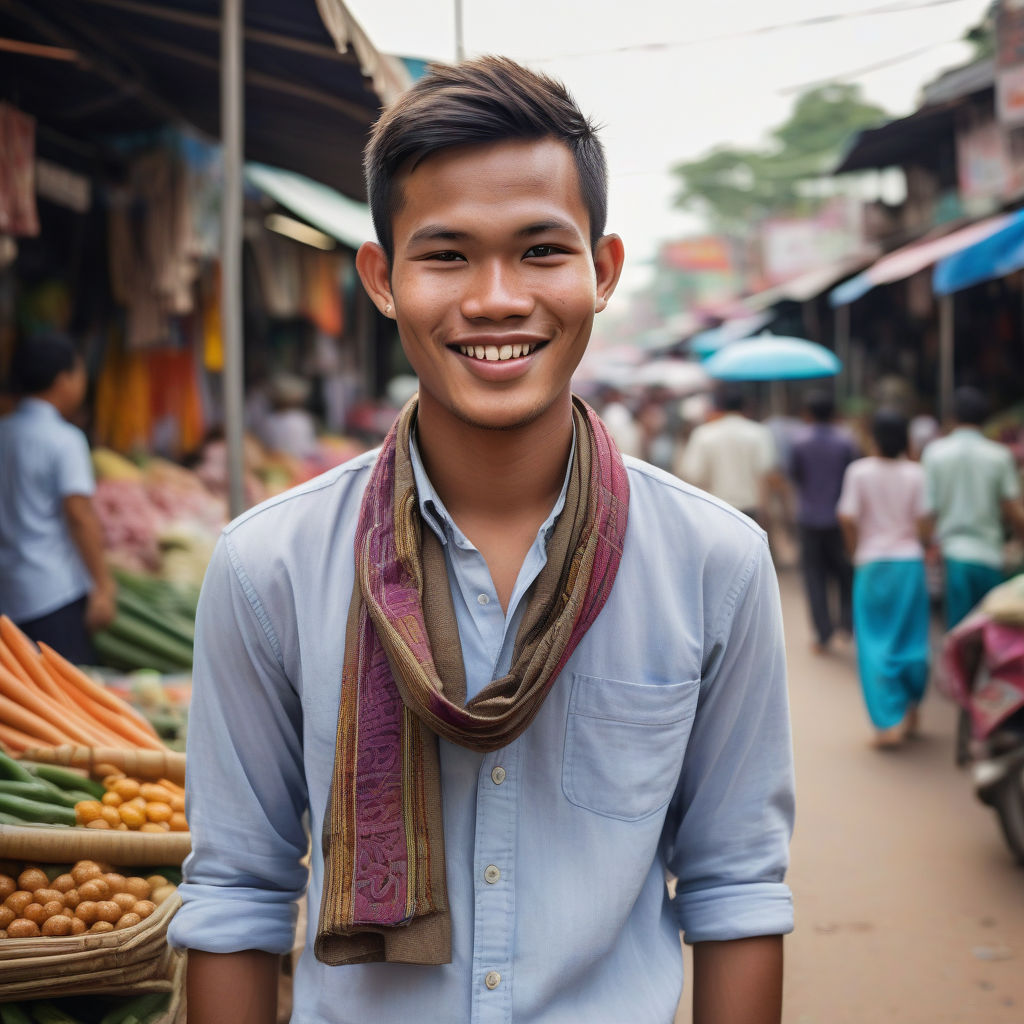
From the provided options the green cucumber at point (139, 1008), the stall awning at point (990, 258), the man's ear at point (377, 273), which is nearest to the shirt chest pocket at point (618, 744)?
the man's ear at point (377, 273)

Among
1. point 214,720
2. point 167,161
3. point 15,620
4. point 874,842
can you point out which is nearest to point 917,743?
point 874,842

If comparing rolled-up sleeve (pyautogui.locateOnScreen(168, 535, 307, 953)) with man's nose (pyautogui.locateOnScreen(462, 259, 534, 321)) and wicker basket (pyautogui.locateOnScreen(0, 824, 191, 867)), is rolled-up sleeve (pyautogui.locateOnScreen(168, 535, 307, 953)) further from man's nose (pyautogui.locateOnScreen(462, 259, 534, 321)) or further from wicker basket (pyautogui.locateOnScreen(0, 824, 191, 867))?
wicker basket (pyautogui.locateOnScreen(0, 824, 191, 867))

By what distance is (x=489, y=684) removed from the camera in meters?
1.42

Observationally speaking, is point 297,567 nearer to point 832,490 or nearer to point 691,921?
point 691,921

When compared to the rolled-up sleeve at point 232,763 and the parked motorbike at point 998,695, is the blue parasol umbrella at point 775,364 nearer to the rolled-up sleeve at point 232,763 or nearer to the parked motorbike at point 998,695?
the parked motorbike at point 998,695

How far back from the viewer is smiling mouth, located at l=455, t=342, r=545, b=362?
4.89ft

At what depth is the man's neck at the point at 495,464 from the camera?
5.25 feet

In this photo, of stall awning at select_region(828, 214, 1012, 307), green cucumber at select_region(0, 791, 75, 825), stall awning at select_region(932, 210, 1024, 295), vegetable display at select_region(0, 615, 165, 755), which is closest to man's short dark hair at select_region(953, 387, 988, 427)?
stall awning at select_region(932, 210, 1024, 295)

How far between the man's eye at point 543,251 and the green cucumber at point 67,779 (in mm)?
1843

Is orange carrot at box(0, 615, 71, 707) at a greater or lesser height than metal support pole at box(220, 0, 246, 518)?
lesser

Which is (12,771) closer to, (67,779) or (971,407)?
(67,779)

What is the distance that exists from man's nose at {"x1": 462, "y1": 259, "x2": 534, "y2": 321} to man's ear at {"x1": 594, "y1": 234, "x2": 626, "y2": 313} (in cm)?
18

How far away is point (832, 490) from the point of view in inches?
354

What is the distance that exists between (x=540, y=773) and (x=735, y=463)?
923cm
